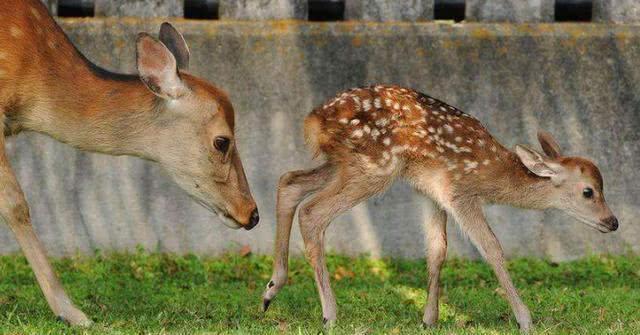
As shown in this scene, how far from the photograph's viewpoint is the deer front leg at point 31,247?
8344 millimetres

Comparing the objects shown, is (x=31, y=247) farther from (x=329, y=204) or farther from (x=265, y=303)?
(x=329, y=204)

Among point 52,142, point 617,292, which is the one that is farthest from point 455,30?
point 52,142

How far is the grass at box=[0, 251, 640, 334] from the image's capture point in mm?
8742

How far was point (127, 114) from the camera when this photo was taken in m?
8.67

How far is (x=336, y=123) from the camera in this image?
378 inches

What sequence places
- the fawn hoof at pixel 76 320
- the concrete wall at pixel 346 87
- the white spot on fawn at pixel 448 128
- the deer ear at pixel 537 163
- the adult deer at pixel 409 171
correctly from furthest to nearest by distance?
the concrete wall at pixel 346 87 → the deer ear at pixel 537 163 → the white spot on fawn at pixel 448 128 → the adult deer at pixel 409 171 → the fawn hoof at pixel 76 320

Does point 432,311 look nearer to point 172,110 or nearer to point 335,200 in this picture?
point 335,200

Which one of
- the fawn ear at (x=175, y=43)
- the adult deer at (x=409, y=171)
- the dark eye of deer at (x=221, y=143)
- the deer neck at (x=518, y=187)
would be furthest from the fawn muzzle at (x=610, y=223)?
the fawn ear at (x=175, y=43)

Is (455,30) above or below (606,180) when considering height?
above

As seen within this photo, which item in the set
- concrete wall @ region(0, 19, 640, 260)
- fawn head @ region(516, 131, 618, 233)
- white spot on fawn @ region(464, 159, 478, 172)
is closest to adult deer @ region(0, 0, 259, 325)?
white spot on fawn @ region(464, 159, 478, 172)

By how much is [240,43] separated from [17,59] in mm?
3542

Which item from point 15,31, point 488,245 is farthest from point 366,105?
point 15,31

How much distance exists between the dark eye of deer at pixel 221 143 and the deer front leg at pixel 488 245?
1836 mm

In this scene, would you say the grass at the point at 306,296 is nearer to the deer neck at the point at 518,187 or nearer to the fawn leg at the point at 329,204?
the fawn leg at the point at 329,204
